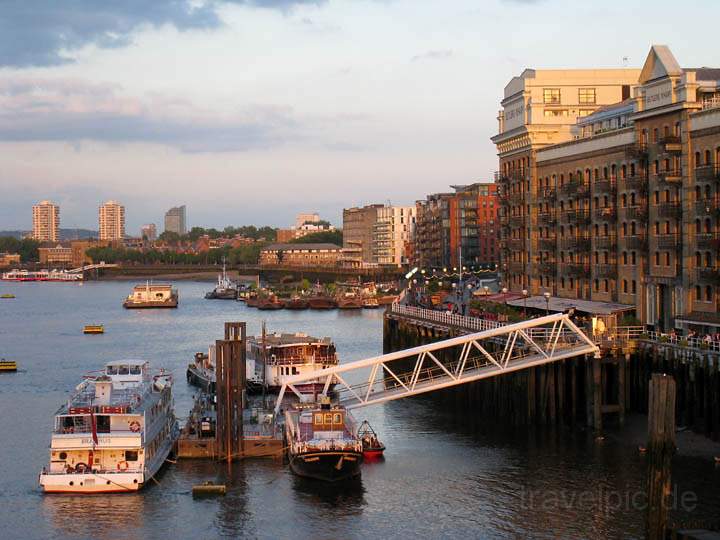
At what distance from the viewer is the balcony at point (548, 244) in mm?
91500

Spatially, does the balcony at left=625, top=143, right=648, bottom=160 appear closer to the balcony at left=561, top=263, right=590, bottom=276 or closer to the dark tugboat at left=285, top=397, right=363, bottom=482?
the balcony at left=561, top=263, right=590, bottom=276

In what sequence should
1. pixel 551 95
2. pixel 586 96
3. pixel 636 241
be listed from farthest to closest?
pixel 586 96 < pixel 551 95 < pixel 636 241

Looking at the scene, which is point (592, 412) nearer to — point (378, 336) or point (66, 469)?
point (66, 469)

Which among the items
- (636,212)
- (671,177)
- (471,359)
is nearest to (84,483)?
(471,359)

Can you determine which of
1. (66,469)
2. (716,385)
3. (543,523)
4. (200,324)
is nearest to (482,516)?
(543,523)

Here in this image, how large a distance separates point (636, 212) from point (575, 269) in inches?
428

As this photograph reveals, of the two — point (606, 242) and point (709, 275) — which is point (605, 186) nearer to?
point (606, 242)

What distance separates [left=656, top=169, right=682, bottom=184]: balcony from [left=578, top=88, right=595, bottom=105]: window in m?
25.3

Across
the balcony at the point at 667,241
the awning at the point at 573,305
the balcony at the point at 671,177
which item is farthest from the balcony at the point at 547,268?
the balcony at the point at 671,177

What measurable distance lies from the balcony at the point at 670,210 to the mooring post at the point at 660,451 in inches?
1383

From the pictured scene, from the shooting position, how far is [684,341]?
6209 centimetres

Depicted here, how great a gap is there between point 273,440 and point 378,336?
3466 inches

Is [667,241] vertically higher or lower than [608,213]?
lower

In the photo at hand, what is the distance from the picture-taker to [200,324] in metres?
172
